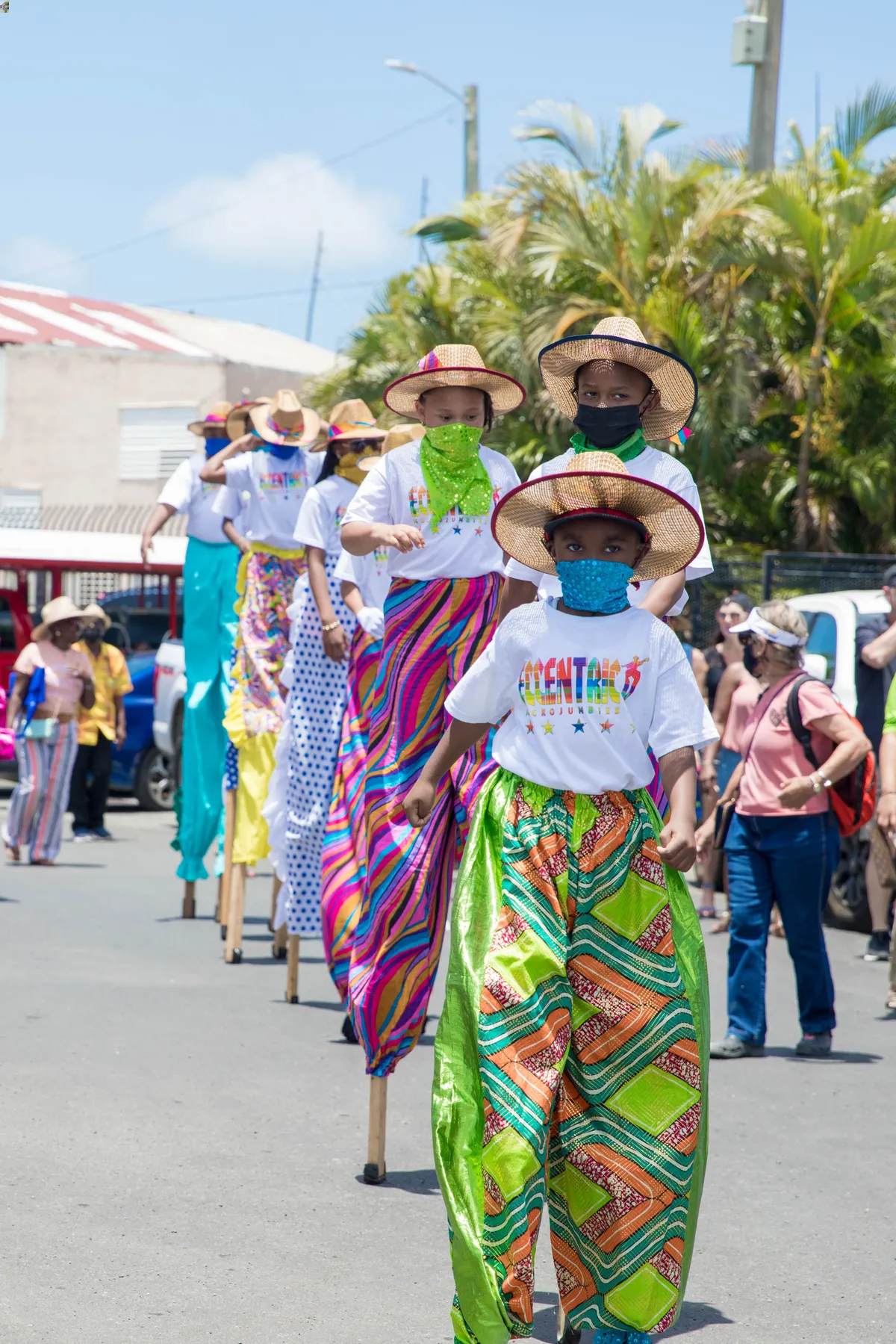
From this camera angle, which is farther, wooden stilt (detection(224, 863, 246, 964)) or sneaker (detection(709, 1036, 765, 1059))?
wooden stilt (detection(224, 863, 246, 964))

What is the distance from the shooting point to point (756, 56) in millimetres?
18141

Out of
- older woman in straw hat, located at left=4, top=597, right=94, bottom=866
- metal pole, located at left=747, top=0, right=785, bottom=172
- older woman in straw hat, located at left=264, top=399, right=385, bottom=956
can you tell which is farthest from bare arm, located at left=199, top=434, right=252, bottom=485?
metal pole, located at left=747, top=0, right=785, bottom=172

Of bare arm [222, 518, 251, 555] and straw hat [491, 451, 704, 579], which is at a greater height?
→ bare arm [222, 518, 251, 555]

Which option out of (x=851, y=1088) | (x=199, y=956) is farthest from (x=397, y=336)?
(x=851, y=1088)

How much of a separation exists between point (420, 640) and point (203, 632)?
4515 millimetres

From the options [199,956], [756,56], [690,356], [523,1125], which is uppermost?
[756,56]

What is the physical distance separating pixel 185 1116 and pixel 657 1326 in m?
2.62

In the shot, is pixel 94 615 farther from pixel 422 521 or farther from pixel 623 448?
pixel 623 448

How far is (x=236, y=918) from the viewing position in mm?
9203

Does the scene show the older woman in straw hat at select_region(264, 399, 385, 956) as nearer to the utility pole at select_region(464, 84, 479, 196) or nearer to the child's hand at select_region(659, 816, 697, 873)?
the child's hand at select_region(659, 816, 697, 873)

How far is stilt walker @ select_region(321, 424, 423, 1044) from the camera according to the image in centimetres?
615

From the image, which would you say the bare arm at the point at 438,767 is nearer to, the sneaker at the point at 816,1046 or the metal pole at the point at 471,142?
the sneaker at the point at 816,1046

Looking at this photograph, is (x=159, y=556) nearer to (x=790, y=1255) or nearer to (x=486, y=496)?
(x=486, y=496)

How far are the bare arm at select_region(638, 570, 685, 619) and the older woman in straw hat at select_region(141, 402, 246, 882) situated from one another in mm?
5142
